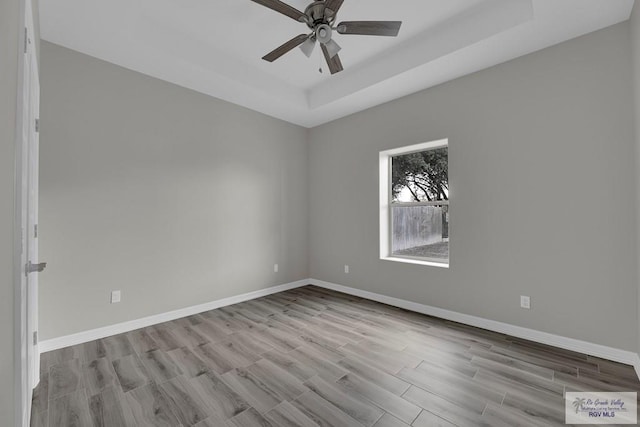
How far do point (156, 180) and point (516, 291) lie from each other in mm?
4003

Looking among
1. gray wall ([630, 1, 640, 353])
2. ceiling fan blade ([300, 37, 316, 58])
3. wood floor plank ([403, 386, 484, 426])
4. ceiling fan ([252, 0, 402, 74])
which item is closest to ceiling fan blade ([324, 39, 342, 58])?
→ ceiling fan ([252, 0, 402, 74])

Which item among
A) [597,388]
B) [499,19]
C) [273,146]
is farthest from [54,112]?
[597,388]

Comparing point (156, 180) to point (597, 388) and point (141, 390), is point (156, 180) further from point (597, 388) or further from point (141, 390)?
point (597, 388)

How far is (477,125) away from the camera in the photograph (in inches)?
123

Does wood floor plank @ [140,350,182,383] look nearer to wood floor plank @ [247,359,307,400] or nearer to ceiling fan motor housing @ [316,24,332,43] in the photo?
wood floor plank @ [247,359,307,400]

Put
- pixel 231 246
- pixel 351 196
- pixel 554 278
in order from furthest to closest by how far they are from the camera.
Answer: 1. pixel 351 196
2. pixel 231 246
3. pixel 554 278

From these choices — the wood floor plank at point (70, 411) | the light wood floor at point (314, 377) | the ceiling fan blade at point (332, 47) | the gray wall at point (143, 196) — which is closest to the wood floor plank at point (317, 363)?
the light wood floor at point (314, 377)

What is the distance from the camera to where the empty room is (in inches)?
77.7

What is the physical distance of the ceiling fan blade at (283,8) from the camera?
2.02m

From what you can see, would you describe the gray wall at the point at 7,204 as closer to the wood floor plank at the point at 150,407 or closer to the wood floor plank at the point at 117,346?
the wood floor plank at the point at 150,407

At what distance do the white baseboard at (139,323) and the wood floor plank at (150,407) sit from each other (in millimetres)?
1205

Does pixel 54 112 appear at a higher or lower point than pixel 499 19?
lower

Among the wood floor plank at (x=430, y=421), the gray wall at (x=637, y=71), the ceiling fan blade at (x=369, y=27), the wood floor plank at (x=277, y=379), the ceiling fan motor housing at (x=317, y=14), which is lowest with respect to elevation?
the wood floor plank at (x=277, y=379)

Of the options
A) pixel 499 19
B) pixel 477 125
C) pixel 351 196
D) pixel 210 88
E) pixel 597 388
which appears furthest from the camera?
pixel 351 196
